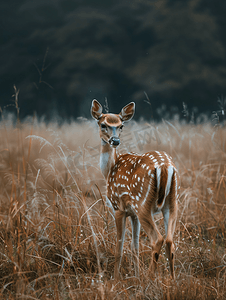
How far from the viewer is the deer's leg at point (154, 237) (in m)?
2.01

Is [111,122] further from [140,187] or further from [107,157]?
[140,187]

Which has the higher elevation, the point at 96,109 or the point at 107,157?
the point at 96,109

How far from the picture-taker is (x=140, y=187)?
2.12 m

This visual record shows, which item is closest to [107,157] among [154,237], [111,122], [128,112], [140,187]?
[111,122]

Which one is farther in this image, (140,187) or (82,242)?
(82,242)

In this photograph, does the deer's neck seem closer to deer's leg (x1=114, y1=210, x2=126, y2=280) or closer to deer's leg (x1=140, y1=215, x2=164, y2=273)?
deer's leg (x1=114, y1=210, x2=126, y2=280)

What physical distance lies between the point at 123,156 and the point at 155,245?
38.3 inches

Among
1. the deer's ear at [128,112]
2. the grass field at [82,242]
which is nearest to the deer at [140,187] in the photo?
the deer's ear at [128,112]

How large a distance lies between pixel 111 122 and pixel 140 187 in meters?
0.73

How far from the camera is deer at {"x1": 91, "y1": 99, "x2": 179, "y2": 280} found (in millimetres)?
2047

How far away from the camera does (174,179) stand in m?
2.08

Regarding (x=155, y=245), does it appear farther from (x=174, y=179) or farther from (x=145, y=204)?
(x=174, y=179)

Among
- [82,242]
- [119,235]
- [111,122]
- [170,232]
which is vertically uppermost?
[111,122]

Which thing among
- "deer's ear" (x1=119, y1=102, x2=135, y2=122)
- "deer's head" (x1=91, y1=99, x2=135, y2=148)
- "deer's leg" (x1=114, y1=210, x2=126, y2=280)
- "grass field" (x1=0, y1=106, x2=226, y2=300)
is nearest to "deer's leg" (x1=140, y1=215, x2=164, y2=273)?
"grass field" (x1=0, y1=106, x2=226, y2=300)
